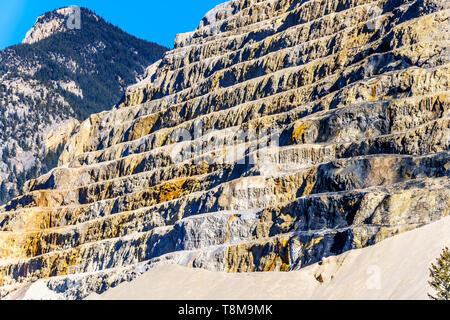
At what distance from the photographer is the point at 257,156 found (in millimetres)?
58281

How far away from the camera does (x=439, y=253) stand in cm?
3825

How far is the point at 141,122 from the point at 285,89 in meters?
15.4

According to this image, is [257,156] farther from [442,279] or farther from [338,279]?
[442,279]

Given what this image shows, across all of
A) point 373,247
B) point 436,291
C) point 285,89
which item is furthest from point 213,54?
point 436,291

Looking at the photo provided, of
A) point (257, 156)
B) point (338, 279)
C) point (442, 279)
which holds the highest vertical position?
point (257, 156)

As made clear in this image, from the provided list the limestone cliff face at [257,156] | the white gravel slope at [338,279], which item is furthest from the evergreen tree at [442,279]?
the limestone cliff face at [257,156]

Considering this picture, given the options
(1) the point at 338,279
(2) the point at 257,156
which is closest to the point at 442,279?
(1) the point at 338,279

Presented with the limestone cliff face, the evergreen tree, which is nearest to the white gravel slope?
the evergreen tree

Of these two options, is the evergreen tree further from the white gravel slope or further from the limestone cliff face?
the limestone cliff face

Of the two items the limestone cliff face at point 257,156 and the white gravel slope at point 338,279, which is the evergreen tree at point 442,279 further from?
the limestone cliff face at point 257,156

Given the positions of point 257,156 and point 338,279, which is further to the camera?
point 257,156

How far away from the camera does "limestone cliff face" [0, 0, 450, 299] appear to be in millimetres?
47844

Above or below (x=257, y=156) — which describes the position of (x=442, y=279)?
below
